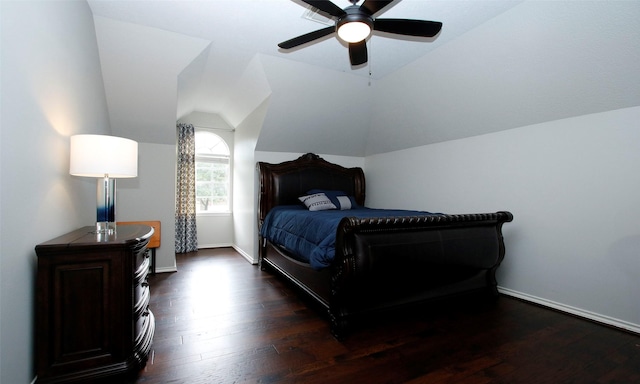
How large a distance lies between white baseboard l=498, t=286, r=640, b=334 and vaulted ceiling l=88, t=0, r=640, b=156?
1.75 m

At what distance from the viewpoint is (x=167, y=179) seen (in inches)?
152

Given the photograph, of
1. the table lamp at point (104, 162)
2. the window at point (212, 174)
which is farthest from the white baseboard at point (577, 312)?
the window at point (212, 174)

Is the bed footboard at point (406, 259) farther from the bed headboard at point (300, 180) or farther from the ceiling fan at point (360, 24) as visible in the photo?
the bed headboard at point (300, 180)

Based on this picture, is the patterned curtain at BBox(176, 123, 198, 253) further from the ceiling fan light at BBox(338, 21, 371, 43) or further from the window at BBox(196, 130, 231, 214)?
the ceiling fan light at BBox(338, 21, 371, 43)

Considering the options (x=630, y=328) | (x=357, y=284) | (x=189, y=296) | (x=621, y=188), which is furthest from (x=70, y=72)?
(x=630, y=328)

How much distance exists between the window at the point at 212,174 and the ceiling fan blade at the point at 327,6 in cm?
420

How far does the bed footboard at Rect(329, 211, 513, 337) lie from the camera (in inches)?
82.7

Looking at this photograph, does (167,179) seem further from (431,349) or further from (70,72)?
(431,349)

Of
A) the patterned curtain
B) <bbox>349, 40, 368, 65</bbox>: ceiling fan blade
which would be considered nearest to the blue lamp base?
<bbox>349, 40, 368, 65</bbox>: ceiling fan blade

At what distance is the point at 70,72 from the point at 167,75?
1.20m

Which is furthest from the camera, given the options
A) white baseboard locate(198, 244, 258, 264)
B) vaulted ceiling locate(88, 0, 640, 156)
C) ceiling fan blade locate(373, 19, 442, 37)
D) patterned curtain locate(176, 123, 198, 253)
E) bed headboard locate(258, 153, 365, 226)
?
patterned curtain locate(176, 123, 198, 253)

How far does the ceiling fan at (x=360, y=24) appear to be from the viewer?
1746mm

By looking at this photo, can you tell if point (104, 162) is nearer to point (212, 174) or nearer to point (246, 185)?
point (246, 185)

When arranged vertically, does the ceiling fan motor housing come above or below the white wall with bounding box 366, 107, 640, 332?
above
